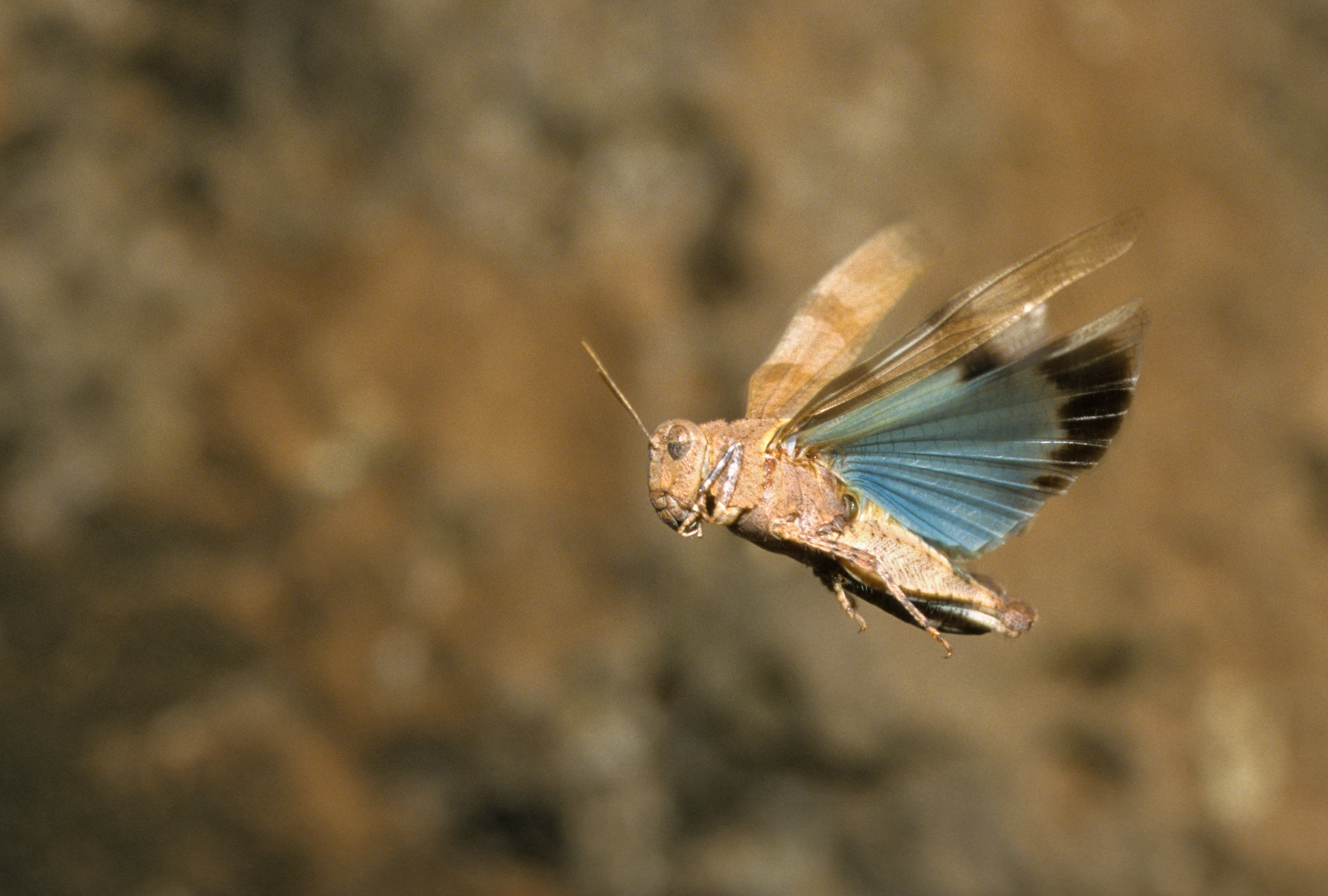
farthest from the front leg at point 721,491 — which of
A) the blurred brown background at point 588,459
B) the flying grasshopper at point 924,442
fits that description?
the blurred brown background at point 588,459

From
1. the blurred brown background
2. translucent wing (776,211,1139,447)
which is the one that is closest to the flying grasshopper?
translucent wing (776,211,1139,447)

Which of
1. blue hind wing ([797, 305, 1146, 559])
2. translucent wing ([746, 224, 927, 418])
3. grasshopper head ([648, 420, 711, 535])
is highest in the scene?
translucent wing ([746, 224, 927, 418])

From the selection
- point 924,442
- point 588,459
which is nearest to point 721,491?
point 924,442

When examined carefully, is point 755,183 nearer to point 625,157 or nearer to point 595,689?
point 625,157

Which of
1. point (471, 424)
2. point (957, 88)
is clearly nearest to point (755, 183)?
point (957, 88)

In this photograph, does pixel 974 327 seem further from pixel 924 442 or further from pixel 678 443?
pixel 678 443

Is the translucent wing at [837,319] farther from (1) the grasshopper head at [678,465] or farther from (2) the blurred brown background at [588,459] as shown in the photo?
(2) the blurred brown background at [588,459]

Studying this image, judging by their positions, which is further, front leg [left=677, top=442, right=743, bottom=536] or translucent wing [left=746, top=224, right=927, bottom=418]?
translucent wing [left=746, top=224, right=927, bottom=418]

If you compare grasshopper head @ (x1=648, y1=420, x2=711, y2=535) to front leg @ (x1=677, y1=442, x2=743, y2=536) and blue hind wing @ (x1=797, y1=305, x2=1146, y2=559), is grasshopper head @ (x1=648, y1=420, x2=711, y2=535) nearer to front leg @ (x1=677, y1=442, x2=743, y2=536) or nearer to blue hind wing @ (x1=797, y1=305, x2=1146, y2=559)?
front leg @ (x1=677, y1=442, x2=743, y2=536)
